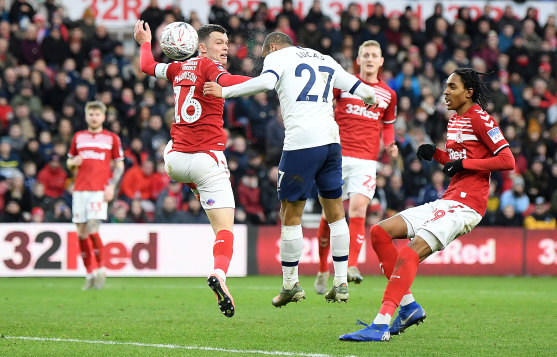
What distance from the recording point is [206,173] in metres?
8.45

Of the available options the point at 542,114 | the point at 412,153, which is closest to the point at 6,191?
the point at 412,153

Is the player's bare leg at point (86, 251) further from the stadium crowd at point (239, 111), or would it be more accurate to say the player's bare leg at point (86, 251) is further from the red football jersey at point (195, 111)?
the red football jersey at point (195, 111)

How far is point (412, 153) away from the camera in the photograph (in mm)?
19047

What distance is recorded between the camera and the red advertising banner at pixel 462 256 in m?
17.3

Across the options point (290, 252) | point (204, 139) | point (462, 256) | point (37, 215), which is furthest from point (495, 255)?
point (204, 139)

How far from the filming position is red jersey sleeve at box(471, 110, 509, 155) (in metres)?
7.58

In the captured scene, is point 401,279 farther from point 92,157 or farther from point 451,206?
point 92,157

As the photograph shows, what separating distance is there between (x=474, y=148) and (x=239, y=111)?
1147 centimetres

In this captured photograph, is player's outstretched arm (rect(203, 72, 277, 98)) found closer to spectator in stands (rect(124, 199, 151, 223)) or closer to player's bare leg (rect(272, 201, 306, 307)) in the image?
player's bare leg (rect(272, 201, 306, 307))

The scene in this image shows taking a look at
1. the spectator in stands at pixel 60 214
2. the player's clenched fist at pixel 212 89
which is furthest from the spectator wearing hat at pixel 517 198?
the player's clenched fist at pixel 212 89

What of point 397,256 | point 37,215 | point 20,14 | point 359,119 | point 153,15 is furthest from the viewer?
point 20,14

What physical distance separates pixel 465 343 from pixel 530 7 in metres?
17.0

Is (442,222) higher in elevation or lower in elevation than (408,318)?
higher

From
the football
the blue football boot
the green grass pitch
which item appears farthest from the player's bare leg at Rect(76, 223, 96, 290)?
the blue football boot
